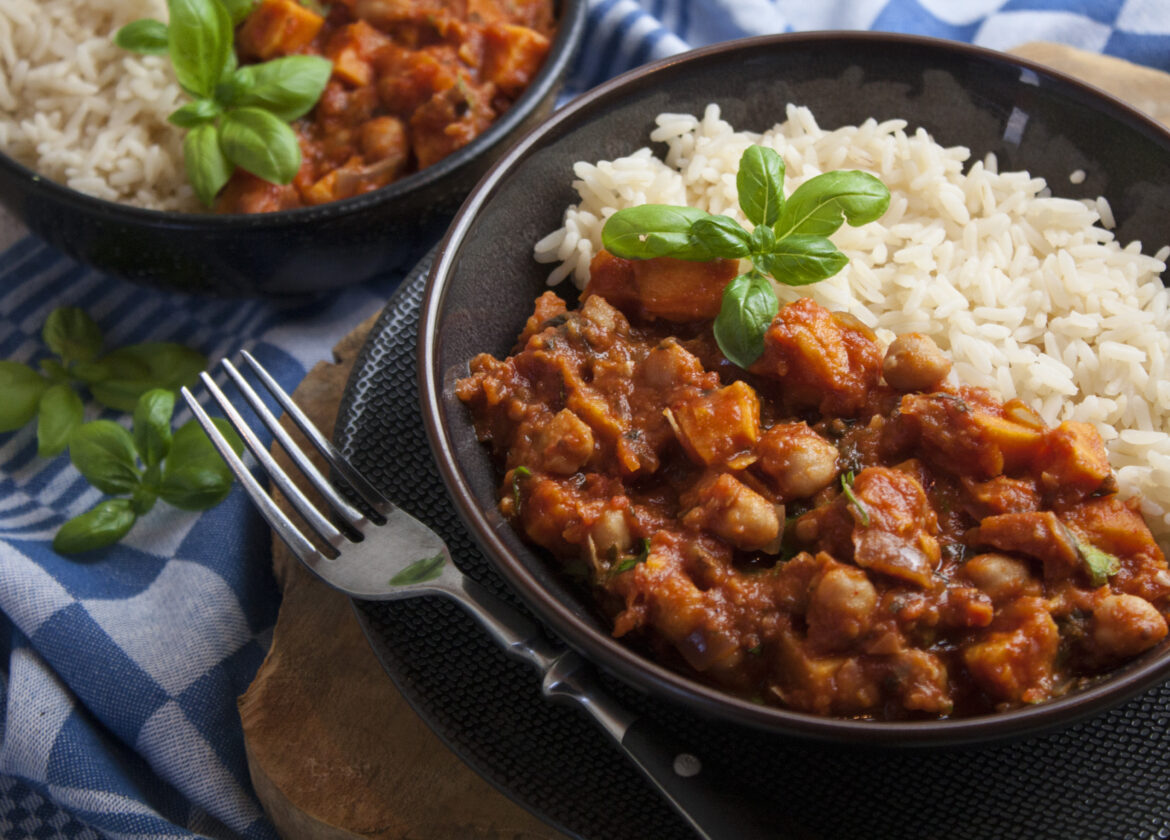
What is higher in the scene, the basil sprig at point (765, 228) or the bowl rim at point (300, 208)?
the basil sprig at point (765, 228)

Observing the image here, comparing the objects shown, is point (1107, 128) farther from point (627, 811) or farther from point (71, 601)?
point (71, 601)

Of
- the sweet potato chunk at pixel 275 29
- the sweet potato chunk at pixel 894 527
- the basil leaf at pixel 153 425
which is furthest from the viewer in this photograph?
the sweet potato chunk at pixel 275 29

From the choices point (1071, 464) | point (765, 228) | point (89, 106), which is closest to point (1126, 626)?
point (1071, 464)

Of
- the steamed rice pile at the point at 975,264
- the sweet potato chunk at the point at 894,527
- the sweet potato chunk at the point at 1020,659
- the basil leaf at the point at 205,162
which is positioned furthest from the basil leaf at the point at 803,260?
the basil leaf at the point at 205,162

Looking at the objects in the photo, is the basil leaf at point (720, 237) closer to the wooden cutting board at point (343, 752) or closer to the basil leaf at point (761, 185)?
the basil leaf at point (761, 185)

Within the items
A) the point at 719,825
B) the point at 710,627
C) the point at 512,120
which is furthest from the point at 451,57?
the point at 719,825
